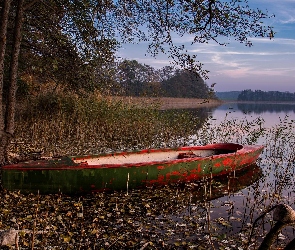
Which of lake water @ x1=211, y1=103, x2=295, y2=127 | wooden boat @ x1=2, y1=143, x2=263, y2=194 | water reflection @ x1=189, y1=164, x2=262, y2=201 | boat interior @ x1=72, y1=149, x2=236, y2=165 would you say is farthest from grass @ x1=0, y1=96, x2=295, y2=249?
lake water @ x1=211, y1=103, x2=295, y2=127

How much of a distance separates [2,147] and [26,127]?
7094mm

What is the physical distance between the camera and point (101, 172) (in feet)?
29.7

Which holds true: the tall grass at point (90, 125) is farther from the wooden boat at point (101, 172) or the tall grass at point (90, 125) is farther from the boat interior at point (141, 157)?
the wooden boat at point (101, 172)

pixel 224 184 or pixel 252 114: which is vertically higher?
pixel 252 114

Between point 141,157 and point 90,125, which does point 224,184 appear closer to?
point 141,157

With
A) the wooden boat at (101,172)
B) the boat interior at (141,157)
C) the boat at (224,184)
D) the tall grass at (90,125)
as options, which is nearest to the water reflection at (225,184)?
the boat at (224,184)

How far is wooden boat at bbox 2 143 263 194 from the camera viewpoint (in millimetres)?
8531

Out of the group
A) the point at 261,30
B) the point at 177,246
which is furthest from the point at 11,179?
the point at 261,30

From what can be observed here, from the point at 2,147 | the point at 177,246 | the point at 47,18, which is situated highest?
the point at 47,18

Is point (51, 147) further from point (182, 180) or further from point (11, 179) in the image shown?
point (182, 180)

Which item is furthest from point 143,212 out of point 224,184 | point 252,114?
point 252,114

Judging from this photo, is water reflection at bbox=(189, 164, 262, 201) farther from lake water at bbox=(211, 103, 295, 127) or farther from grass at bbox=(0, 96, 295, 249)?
lake water at bbox=(211, 103, 295, 127)

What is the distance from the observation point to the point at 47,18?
10.9 m

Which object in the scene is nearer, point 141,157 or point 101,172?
Answer: point 101,172
